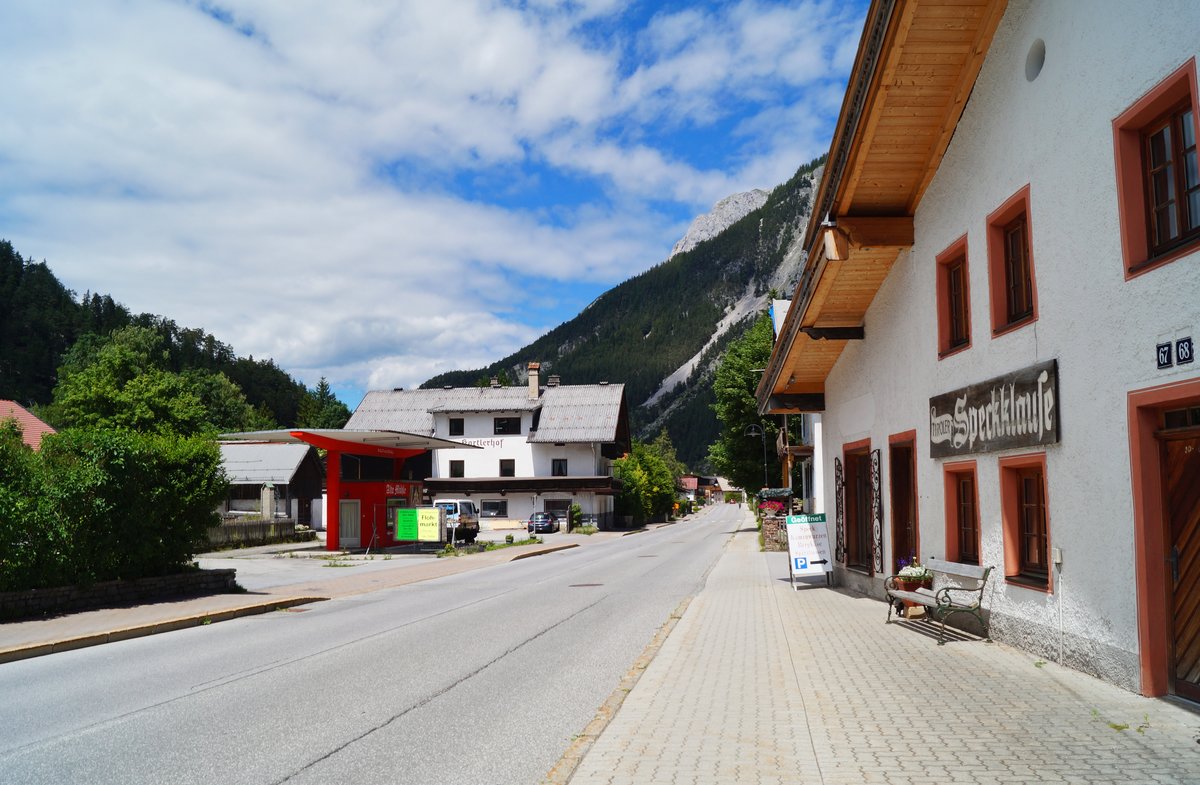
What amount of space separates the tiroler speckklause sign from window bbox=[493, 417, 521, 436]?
181 feet

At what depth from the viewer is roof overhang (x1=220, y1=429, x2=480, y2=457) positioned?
3241cm

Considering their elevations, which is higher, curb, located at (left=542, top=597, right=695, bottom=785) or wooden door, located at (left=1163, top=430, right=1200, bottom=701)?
wooden door, located at (left=1163, top=430, right=1200, bottom=701)

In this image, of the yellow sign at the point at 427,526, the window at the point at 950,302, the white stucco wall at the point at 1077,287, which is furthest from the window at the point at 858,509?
the yellow sign at the point at 427,526

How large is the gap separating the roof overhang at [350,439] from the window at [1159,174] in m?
27.7

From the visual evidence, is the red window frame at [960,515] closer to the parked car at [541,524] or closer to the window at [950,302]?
the window at [950,302]

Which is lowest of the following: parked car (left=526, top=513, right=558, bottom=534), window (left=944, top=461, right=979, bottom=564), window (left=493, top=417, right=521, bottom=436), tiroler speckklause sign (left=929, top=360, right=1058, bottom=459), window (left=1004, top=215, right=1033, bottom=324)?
parked car (left=526, top=513, right=558, bottom=534)

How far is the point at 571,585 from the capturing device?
21219 mm

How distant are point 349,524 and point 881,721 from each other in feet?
101

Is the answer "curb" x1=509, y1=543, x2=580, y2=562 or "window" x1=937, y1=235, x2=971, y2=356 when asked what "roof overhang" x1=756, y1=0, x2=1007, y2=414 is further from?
"curb" x1=509, y1=543, x2=580, y2=562

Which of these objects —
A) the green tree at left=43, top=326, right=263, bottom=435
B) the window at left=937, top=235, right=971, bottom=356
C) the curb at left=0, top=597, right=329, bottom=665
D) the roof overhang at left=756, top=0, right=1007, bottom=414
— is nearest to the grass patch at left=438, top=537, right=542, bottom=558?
the curb at left=0, top=597, right=329, bottom=665

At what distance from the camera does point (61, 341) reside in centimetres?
11788

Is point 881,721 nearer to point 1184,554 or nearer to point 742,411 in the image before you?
point 1184,554

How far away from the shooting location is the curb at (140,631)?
36.4ft

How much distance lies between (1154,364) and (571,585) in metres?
15.6
